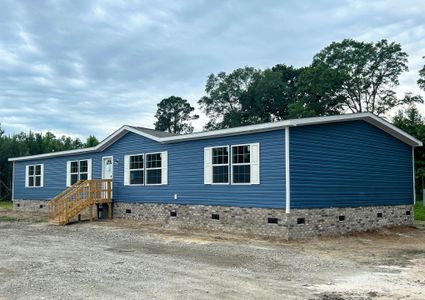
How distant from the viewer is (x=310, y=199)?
13.8 metres

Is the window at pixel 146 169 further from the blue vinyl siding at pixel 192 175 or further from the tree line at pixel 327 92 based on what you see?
the tree line at pixel 327 92

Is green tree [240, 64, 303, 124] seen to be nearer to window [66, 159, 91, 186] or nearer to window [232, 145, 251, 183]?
window [66, 159, 91, 186]

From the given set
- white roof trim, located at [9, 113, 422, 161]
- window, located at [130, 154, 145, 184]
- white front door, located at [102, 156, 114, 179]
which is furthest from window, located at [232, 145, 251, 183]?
white front door, located at [102, 156, 114, 179]

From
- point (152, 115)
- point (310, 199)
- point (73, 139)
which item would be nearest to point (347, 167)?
point (310, 199)

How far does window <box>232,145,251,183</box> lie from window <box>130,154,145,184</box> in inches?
213

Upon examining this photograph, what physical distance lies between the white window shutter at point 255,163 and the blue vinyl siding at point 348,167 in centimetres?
125

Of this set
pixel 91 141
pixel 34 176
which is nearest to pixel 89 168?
pixel 34 176

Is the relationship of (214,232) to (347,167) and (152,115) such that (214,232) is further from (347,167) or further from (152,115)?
(152,115)

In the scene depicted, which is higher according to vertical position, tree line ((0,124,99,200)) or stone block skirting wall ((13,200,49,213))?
tree line ((0,124,99,200))

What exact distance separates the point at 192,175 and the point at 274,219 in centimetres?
410

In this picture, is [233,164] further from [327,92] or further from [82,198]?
[327,92]

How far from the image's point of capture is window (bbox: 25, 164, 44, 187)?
25.2 meters

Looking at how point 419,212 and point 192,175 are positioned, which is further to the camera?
point 419,212

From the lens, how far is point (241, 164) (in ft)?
48.1
